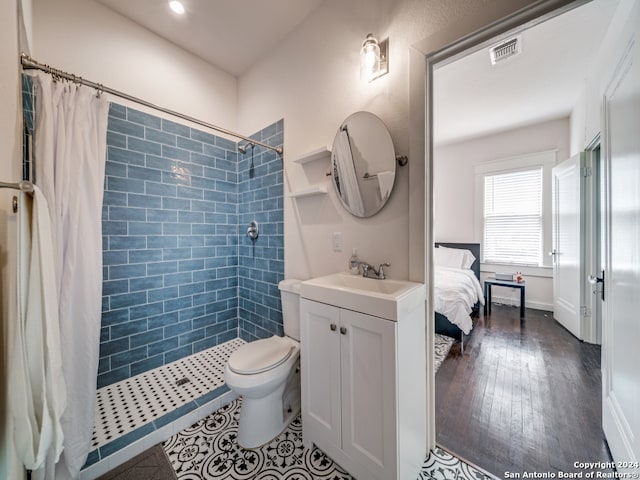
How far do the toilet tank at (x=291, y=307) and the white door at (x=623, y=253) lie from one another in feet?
5.46

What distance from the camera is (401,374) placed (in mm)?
1037

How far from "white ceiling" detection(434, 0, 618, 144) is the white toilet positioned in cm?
249

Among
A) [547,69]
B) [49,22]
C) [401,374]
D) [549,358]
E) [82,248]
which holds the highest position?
[547,69]

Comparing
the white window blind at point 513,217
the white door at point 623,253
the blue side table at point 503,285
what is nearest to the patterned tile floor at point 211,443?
the white door at point 623,253

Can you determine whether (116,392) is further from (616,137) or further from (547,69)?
(547,69)

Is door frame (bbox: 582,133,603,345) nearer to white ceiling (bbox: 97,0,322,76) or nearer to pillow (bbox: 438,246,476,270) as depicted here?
pillow (bbox: 438,246,476,270)

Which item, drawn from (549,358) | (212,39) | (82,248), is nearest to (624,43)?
Result: (549,358)

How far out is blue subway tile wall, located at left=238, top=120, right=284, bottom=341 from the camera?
213 cm

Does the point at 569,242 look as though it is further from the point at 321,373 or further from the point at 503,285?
the point at 321,373

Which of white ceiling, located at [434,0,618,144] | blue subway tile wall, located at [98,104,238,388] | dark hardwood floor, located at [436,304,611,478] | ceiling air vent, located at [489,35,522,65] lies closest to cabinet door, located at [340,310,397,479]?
dark hardwood floor, located at [436,304,611,478]

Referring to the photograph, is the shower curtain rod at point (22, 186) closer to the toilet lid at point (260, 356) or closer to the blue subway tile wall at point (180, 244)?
the toilet lid at point (260, 356)

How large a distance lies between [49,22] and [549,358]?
15.9 feet

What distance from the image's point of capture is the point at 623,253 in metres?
1.08

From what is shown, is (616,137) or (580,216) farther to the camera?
(580,216)
